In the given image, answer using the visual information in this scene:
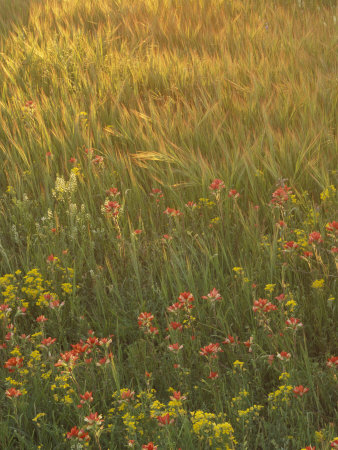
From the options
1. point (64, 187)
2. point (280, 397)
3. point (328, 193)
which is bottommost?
point (280, 397)

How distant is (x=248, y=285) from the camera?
6.65 ft

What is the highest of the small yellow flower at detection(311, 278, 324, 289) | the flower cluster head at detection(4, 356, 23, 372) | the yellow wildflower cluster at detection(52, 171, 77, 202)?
the yellow wildflower cluster at detection(52, 171, 77, 202)

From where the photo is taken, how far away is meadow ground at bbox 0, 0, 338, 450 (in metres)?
1.59

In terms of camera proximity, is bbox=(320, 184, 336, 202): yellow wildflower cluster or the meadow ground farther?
bbox=(320, 184, 336, 202): yellow wildflower cluster

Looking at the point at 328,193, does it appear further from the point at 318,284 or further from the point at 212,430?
the point at 212,430

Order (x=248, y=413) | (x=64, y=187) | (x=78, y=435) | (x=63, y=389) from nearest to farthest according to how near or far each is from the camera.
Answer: (x=78, y=435)
(x=248, y=413)
(x=63, y=389)
(x=64, y=187)

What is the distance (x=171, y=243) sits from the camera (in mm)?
2293

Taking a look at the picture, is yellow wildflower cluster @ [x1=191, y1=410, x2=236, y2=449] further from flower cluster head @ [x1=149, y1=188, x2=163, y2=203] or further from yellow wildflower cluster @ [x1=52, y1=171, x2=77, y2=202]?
yellow wildflower cluster @ [x1=52, y1=171, x2=77, y2=202]

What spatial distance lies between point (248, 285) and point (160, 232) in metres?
0.55

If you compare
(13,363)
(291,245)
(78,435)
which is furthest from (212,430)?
(291,245)

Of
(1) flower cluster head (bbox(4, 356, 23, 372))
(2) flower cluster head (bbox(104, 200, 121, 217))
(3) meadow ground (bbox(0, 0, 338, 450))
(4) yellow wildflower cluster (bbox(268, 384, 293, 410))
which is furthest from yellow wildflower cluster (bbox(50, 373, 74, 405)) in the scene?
(2) flower cluster head (bbox(104, 200, 121, 217))

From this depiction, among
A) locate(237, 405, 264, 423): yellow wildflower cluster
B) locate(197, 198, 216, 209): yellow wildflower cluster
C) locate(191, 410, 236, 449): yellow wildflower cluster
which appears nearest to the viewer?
locate(191, 410, 236, 449): yellow wildflower cluster

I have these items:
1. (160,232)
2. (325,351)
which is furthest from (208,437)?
(160,232)

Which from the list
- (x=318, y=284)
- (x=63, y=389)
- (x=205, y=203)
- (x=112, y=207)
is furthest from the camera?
(x=205, y=203)
